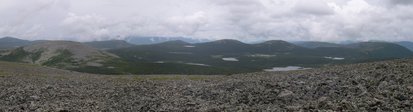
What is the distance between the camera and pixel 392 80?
115ft

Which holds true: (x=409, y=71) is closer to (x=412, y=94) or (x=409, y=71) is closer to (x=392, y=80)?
(x=392, y=80)

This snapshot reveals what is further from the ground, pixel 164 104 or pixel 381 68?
pixel 381 68

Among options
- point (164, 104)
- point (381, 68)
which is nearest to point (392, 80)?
point (381, 68)

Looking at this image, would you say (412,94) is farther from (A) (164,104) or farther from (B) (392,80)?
(A) (164,104)

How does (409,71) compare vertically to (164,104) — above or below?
above

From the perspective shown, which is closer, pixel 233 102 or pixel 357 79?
pixel 233 102

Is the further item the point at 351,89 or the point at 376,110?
the point at 351,89

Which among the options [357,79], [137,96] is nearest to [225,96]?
[137,96]

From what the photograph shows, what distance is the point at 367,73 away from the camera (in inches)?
1634

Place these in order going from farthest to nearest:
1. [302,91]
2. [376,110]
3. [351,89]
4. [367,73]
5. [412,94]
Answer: [367,73], [302,91], [351,89], [412,94], [376,110]

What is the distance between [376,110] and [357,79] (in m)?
13.9

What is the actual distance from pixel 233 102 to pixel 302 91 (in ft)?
20.5

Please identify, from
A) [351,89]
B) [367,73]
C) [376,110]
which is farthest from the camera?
[367,73]

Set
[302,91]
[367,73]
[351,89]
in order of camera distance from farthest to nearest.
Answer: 1. [367,73]
2. [302,91]
3. [351,89]
